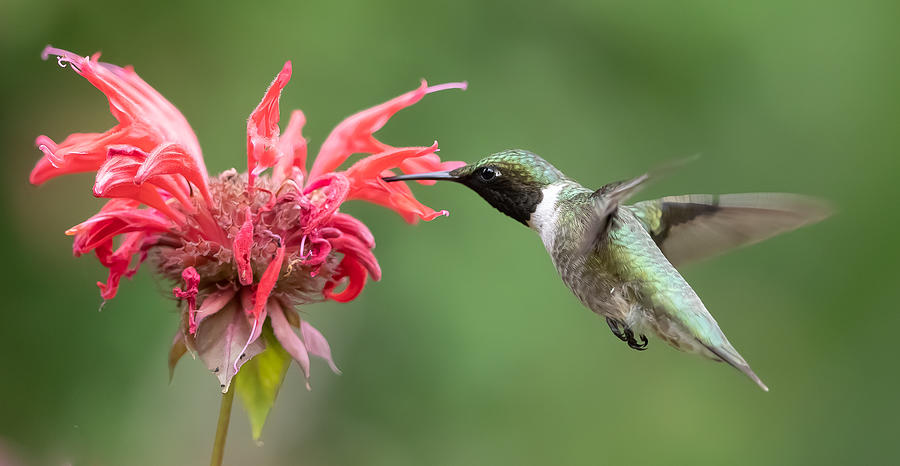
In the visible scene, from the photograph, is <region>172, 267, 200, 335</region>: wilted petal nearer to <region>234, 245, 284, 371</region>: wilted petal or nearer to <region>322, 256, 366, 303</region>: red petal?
<region>234, 245, 284, 371</region>: wilted petal

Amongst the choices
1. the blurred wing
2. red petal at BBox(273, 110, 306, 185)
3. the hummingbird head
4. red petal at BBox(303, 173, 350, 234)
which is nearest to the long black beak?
the hummingbird head

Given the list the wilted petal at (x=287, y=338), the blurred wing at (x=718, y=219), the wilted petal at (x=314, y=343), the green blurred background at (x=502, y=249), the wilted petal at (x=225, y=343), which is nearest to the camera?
the wilted petal at (x=225, y=343)

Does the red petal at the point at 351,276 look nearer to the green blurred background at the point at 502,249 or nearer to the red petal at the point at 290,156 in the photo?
the red petal at the point at 290,156

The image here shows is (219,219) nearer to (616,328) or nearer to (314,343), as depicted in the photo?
(314,343)

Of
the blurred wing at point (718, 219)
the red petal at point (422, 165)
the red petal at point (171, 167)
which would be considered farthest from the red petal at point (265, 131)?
the blurred wing at point (718, 219)

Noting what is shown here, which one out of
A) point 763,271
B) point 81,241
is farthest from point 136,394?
point 763,271

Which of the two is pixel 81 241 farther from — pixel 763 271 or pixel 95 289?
pixel 763 271
